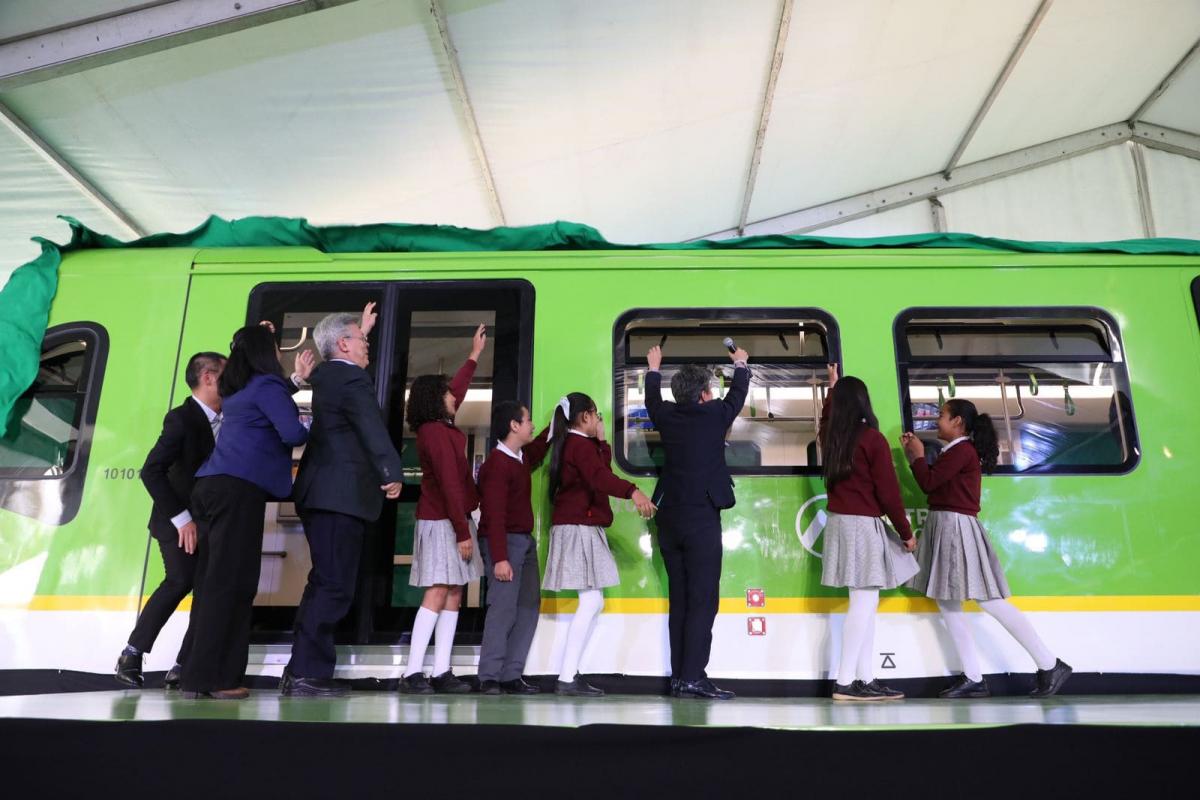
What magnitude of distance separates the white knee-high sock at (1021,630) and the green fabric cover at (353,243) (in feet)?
6.41

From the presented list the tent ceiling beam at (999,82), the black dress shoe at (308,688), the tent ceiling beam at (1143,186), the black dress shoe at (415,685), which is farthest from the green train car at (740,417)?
the tent ceiling beam at (1143,186)

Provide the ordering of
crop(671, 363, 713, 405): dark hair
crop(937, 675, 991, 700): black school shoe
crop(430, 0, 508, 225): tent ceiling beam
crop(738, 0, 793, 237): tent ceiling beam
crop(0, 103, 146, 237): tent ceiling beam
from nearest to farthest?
crop(937, 675, 991, 700): black school shoe, crop(671, 363, 713, 405): dark hair, crop(430, 0, 508, 225): tent ceiling beam, crop(0, 103, 146, 237): tent ceiling beam, crop(738, 0, 793, 237): tent ceiling beam

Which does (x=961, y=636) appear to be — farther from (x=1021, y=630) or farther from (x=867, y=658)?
(x=867, y=658)

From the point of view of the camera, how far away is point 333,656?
12.9ft

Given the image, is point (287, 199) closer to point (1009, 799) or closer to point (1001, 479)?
point (1001, 479)

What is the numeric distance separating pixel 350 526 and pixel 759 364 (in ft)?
7.54

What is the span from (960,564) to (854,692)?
808 millimetres

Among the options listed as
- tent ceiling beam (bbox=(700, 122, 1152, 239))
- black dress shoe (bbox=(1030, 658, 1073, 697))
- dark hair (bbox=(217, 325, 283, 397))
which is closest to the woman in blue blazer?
dark hair (bbox=(217, 325, 283, 397))

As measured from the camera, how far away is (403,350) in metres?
4.64

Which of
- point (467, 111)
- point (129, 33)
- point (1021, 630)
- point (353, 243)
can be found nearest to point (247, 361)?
point (353, 243)

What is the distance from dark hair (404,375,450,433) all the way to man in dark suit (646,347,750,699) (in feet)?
3.50

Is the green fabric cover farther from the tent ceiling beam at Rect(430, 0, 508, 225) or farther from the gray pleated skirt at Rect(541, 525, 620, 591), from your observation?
the tent ceiling beam at Rect(430, 0, 508, 225)

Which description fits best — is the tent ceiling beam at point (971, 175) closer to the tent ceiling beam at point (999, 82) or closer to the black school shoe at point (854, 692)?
the tent ceiling beam at point (999, 82)

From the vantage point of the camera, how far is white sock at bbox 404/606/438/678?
4.09 metres
